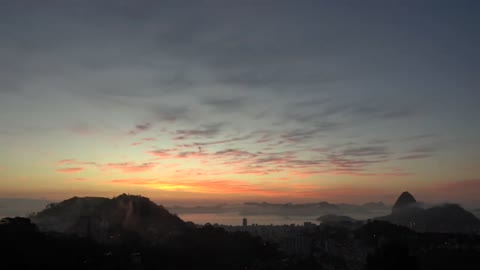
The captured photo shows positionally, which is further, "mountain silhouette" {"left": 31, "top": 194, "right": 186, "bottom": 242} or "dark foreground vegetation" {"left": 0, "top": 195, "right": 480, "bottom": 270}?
"mountain silhouette" {"left": 31, "top": 194, "right": 186, "bottom": 242}

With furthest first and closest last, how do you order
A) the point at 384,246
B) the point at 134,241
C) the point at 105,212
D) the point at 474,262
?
1. the point at 105,212
2. the point at 474,262
3. the point at 134,241
4. the point at 384,246

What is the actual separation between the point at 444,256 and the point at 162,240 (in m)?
81.7

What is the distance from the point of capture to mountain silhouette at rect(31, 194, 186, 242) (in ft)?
431

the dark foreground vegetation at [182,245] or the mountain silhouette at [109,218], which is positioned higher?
the mountain silhouette at [109,218]

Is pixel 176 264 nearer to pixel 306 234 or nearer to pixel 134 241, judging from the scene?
pixel 134 241

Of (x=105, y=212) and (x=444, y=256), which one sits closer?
(x=444, y=256)

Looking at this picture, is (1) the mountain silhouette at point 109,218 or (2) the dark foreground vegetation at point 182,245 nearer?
(2) the dark foreground vegetation at point 182,245

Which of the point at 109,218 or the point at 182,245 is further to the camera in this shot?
the point at 109,218

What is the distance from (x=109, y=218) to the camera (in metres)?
143

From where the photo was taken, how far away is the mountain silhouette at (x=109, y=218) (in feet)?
431

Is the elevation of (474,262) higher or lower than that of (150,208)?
lower

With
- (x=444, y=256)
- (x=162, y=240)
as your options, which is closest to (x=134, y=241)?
(x=162, y=240)

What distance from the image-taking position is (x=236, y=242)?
132 m

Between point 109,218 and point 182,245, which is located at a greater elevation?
point 109,218
